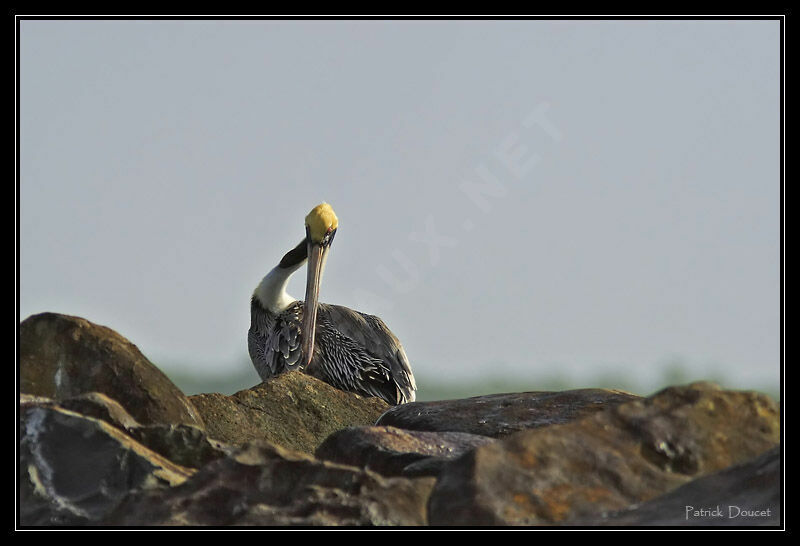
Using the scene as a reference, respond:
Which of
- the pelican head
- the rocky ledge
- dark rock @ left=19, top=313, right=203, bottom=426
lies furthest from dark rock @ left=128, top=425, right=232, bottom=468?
the pelican head

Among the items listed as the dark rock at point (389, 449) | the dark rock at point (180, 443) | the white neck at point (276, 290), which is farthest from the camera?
the white neck at point (276, 290)

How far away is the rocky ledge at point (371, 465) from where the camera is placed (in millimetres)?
4359

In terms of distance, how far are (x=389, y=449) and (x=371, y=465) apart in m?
0.13

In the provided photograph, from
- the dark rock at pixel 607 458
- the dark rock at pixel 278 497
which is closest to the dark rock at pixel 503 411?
the dark rock at pixel 607 458

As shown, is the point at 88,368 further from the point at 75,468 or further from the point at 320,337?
the point at 320,337

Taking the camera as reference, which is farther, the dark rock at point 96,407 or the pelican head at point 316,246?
the pelican head at point 316,246

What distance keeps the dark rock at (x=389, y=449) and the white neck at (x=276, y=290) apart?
639 centimetres

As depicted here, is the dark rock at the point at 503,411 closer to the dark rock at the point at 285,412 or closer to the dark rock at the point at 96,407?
the dark rock at the point at 285,412

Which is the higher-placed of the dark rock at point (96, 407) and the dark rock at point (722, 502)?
the dark rock at point (96, 407)

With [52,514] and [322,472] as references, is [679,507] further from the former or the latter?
[52,514]

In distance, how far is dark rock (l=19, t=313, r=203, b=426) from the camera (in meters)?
6.20

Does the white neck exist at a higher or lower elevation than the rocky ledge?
higher

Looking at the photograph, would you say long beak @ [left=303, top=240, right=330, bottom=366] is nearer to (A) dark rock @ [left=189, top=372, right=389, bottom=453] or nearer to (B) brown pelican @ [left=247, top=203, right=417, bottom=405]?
(B) brown pelican @ [left=247, top=203, right=417, bottom=405]
